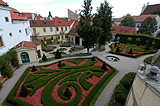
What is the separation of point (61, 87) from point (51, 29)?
33.0 meters

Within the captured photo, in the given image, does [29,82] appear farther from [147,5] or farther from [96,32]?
[147,5]

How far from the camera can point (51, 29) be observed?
40.3 metres

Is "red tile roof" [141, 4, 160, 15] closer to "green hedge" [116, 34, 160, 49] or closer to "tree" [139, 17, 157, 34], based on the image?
"tree" [139, 17, 157, 34]

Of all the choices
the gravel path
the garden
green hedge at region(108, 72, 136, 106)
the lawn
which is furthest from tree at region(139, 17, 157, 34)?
green hedge at region(108, 72, 136, 106)

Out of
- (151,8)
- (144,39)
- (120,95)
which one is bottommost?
(120,95)

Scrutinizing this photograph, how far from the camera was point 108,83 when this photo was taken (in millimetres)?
14422

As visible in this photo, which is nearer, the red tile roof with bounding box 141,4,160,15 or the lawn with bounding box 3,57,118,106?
the lawn with bounding box 3,57,118,106

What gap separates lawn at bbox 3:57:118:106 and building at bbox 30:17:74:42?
79.1 feet

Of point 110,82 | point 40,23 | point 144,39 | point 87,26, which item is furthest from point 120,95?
point 40,23

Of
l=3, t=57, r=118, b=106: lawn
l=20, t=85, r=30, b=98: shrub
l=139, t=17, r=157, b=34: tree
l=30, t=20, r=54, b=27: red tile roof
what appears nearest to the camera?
l=3, t=57, r=118, b=106: lawn

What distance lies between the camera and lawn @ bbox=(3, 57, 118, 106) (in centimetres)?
1099

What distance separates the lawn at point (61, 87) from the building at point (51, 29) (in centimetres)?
2412

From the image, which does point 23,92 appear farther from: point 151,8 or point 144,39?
point 151,8

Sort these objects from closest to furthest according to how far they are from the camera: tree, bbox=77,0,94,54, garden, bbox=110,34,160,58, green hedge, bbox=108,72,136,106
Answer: green hedge, bbox=108,72,136,106 < tree, bbox=77,0,94,54 < garden, bbox=110,34,160,58
